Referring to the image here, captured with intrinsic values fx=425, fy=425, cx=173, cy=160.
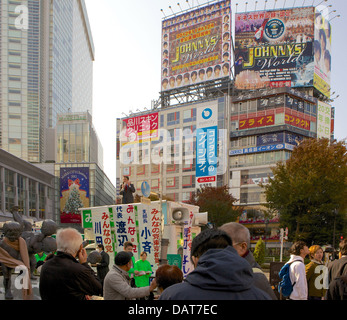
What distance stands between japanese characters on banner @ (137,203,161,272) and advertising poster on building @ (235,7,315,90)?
49616 mm

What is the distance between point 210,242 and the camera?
2553 millimetres

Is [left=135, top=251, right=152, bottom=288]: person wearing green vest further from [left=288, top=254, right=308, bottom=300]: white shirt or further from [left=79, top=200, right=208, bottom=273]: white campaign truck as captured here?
[left=288, top=254, right=308, bottom=300]: white shirt

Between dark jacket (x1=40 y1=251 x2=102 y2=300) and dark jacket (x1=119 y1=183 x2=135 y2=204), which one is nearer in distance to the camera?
dark jacket (x1=40 y1=251 x2=102 y2=300)

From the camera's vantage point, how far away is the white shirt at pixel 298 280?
5598 mm

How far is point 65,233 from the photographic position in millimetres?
3797

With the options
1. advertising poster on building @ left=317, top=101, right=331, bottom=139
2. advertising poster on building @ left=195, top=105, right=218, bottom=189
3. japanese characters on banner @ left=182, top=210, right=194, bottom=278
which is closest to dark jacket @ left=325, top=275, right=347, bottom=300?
japanese characters on banner @ left=182, top=210, right=194, bottom=278

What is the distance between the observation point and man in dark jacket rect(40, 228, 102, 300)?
12.0 ft

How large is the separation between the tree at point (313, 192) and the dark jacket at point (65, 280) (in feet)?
95.0

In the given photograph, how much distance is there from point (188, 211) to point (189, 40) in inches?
2195

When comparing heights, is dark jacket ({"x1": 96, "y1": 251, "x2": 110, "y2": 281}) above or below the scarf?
below

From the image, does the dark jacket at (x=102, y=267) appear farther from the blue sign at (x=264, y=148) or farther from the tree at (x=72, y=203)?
the tree at (x=72, y=203)

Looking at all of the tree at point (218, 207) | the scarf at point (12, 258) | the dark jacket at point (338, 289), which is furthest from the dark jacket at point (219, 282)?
the tree at point (218, 207)
